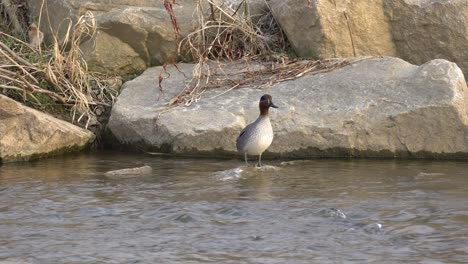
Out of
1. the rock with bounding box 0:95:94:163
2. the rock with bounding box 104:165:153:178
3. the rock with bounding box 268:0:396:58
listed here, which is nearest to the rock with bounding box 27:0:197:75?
the rock with bounding box 268:0:396:58

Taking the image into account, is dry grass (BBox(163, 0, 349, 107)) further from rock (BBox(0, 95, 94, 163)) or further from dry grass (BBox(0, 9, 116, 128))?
rock (BBox(0, 95, 94, 163))

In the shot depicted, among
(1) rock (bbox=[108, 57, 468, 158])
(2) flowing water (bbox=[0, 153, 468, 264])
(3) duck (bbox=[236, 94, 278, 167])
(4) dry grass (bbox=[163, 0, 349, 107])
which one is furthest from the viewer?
(4) dry grass (bbox=[163, 0, 349, 107])

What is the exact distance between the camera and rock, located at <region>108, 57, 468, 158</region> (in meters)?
8.84

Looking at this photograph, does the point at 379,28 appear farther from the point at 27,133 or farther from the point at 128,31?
the point at 27,133

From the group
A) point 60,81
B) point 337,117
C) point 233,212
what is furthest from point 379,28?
point 233,212

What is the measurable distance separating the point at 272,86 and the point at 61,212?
3304 millimetres

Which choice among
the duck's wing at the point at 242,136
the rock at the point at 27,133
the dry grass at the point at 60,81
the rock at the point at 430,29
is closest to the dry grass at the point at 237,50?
the dry grass at the point at 60,81

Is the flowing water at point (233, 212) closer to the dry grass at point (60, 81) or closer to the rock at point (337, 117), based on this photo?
the rock at point (337, 117)

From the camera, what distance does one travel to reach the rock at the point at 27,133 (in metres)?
9.13

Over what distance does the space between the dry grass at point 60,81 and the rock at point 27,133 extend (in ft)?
1.60

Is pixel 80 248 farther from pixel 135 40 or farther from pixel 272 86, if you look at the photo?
pixel 135 40

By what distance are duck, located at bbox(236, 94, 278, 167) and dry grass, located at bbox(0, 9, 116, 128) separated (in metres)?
2.00

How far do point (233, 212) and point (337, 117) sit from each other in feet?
7.98

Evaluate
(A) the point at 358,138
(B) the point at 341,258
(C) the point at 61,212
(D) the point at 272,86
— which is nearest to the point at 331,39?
(D) the point at 272,86
